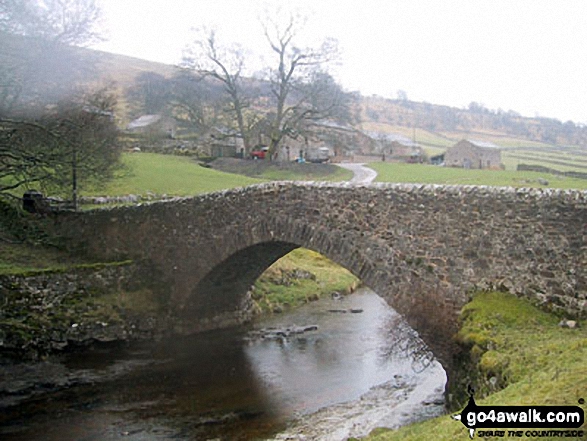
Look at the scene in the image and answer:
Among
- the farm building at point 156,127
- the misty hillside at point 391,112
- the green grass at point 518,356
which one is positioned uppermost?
the misty hillside at point 391,112

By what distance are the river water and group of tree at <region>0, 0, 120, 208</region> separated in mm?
5488

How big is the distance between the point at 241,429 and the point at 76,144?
9.84 m

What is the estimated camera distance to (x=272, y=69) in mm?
42125

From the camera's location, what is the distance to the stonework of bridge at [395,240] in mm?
10875

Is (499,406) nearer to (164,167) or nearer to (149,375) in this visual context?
(149,375)

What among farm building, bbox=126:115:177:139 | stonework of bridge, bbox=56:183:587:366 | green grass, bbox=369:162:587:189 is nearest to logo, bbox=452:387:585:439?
stonework of bridge, bbox=56:183:587:366

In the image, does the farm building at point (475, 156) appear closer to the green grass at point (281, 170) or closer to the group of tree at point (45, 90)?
the green grass at point (281, 170)

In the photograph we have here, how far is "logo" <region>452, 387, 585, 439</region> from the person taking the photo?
5.52 metres

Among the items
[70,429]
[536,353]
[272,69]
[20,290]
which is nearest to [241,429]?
[70,429]

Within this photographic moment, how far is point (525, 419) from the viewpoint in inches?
233

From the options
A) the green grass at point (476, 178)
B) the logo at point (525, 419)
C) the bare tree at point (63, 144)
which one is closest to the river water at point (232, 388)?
the bare tree at point (63, 144)

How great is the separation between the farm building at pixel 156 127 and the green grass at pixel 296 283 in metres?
26.8

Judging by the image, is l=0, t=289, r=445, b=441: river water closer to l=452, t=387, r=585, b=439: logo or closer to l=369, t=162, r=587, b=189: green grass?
l=452, t=387, r=585, b=439: logo

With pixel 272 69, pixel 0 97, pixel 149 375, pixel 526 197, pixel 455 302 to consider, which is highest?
pixel 272 69
